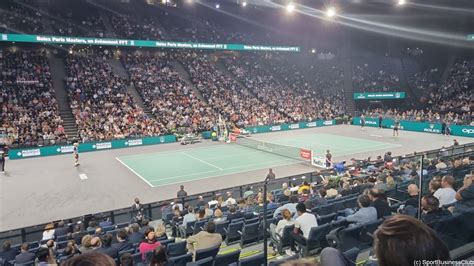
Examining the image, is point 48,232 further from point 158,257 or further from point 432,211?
point 432,211

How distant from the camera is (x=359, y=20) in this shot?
149 ft

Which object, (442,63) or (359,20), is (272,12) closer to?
(359,20)

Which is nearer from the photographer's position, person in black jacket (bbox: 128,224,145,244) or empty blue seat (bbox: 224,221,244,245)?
person in black jacket (bbox: 128,224,145,244)

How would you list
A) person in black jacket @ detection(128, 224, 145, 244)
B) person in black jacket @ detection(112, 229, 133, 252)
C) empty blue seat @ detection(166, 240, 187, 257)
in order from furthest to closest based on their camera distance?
person in black jacket @ detection(128, 224, 145, 244), person in black jacket @ detection(112, 229, 133, 252), empty blue seat @ detection(166, 240, 187, 257)

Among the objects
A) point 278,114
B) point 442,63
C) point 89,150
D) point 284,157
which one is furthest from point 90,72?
point 442,63

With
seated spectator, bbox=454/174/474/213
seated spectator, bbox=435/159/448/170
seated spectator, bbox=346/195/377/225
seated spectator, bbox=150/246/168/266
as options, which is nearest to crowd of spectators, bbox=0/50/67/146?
seated spectator, bbox=150/246/168/266

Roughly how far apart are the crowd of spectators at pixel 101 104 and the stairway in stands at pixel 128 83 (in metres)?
0.86

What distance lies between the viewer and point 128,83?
133ft

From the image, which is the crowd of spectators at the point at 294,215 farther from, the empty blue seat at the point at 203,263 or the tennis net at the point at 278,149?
the tennis net at the point at 278,149

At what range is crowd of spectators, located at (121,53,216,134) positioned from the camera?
3618cm

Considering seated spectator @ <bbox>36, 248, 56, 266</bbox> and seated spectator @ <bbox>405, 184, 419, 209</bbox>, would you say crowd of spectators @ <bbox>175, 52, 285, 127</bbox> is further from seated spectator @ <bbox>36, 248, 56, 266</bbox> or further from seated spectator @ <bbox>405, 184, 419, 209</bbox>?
seated spectator @ <bbox>36, 248, 56, 266</bbox>

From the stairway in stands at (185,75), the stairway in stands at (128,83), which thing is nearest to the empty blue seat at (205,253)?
the stairway in stands at (128,83)

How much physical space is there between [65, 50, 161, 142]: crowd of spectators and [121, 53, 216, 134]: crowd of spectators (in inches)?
66.4

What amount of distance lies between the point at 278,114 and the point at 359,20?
1684cm
